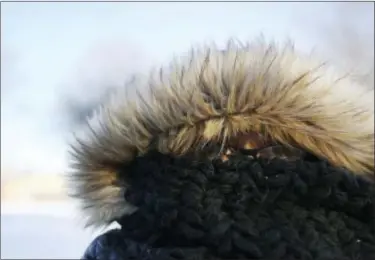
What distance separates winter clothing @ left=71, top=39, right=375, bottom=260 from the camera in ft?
1.37

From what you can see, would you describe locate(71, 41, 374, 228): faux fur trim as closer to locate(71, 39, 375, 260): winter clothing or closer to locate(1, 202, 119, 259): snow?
locate(71, 39, 375, 260): winter clothing

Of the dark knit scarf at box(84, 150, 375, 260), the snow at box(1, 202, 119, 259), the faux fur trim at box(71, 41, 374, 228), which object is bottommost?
the snow at box(1, 202, 119, 259)

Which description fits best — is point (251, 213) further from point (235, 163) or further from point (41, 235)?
point (41, 235)

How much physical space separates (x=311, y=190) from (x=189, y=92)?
0.11 m

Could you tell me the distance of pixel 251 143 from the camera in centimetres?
46

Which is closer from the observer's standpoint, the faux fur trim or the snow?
the faux fur trim

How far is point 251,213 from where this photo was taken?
1.39 feet

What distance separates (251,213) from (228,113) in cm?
8

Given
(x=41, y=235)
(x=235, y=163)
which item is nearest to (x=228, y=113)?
(x=235, y=163)

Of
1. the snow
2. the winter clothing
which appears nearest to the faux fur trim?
→ the winter clothing

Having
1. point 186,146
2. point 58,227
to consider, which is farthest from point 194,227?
point 58,227

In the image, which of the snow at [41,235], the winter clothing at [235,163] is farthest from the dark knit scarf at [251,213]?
the snow at [41,235]

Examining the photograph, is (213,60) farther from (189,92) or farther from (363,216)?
(363,216)

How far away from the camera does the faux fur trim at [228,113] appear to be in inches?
18.2
